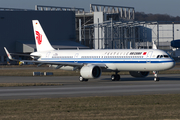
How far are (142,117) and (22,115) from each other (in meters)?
5.54

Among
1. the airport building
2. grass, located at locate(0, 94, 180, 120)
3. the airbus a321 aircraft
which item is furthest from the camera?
the airport building

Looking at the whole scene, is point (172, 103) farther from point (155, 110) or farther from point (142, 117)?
point (142, 117)

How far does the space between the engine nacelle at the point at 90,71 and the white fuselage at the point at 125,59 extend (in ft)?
5.77

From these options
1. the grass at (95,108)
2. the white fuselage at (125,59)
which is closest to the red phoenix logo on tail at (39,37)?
the white fuselage at (125,59)

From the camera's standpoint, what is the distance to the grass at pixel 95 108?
15438mm

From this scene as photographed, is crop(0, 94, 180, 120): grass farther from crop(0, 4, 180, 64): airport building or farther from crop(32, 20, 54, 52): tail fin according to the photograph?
crop(0, 4, 180, 64): airport building

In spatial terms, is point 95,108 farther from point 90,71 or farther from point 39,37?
point 39,37

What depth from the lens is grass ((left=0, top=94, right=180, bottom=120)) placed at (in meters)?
15.4

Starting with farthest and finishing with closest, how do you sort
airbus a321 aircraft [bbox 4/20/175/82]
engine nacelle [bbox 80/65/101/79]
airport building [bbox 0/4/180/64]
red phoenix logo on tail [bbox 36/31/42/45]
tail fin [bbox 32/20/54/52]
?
airport building [bbox 0/4/180/64], red phoenix logo on tail [bbox 36/31/42/45], tail fin [bbox 32/20/54/52], engine nacelle [bbox 80/65/101/79], airbus a321 aircraft [bbox 4/20/175/82]

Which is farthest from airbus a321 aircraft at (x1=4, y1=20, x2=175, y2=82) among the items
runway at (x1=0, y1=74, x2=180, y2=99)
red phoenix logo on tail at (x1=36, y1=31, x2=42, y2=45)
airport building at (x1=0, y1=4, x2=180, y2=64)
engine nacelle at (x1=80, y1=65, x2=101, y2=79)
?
airport building at (x1=0, y1=4, x2=180, y2=64)

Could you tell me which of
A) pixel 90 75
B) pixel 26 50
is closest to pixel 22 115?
pixel 90 75

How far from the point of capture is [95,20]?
10825 centimetres

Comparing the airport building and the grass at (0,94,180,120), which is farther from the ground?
the airport building

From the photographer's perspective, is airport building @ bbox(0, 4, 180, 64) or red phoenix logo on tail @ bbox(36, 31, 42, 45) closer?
red phoenix logo on tail @ bbox(36, 31, 42, 45)
